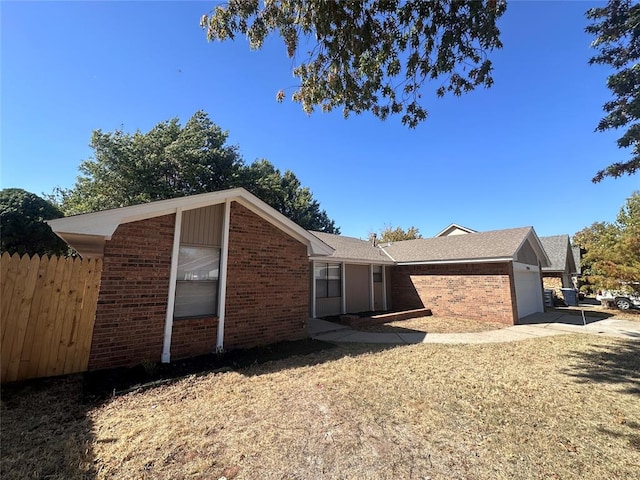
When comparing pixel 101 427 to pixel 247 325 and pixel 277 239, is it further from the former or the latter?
pixel 277 239

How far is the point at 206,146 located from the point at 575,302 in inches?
1103

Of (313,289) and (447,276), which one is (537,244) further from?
(313,289)

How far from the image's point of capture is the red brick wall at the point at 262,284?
22.6 feet

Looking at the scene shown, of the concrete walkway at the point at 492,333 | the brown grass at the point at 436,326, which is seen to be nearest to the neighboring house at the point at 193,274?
the concrete walkway at the point at 492,333

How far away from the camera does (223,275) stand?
6.71m

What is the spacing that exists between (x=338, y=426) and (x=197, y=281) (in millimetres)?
4463

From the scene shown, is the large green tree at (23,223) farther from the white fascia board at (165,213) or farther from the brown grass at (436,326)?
the brown grass at (436,326)

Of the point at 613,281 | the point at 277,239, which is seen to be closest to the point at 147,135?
the point at 277,239

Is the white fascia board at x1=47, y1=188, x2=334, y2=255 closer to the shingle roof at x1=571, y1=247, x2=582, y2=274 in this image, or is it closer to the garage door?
the garage door

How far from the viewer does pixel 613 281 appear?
14.9 meters

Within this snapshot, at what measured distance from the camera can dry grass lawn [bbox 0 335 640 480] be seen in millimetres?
2758

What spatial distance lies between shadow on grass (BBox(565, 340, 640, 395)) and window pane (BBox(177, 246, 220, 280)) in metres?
7.96

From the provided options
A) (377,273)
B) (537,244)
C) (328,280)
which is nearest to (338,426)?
(328,280)

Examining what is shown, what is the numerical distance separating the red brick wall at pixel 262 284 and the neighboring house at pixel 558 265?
2098 cm
